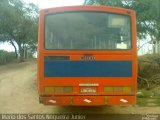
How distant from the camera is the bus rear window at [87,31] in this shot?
463 inches

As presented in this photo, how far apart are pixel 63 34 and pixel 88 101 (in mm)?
2028

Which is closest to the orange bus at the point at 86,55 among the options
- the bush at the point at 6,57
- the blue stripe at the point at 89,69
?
the blue stripe at the point at 89,69

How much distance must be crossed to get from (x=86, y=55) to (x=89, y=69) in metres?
0.41

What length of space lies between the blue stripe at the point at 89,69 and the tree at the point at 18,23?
2524cm

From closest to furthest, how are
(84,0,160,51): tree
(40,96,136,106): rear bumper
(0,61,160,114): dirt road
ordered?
(40,96,136,106): rear bumper → (0,61,160,114): dirt road → (84,0,160,51): tree

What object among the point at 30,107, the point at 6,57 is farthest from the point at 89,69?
the point at 6,57

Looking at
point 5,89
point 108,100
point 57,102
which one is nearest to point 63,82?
point 57,102

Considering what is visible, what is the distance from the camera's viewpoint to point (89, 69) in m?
11.8

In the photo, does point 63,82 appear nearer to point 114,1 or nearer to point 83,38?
point 83,38

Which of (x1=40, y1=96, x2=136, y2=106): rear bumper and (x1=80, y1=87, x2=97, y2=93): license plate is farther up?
(x1=80, y1=87, x2=97, y2=93): license plate

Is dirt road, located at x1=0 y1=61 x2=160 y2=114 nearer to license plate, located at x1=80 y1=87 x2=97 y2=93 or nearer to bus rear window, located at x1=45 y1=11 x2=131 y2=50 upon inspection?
license plate, located at x1=80 y1=87 x2=97 y2=93

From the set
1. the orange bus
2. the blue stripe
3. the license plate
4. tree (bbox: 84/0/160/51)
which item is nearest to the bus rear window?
the orange bus

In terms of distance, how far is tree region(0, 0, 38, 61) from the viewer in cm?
3644

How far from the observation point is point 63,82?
11703mm
